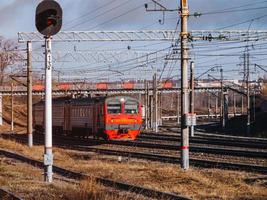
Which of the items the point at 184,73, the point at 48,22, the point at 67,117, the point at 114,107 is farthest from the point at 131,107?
the point at 48,22

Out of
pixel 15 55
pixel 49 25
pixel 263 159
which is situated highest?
pixel 15 55

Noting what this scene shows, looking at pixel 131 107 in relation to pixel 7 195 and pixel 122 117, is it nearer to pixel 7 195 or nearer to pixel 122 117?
pixel 122 117

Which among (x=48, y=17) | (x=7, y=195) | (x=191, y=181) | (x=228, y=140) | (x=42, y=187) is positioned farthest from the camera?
(x=228, y=140)

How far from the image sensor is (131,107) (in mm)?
39156

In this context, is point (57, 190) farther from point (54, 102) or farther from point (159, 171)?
point (54, 102)

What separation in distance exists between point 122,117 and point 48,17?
23.7 m

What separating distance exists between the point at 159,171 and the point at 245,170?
12.2ft

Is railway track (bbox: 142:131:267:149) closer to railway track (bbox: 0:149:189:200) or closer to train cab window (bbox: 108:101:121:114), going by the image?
train cab window (bbox: 108:101:121:114)

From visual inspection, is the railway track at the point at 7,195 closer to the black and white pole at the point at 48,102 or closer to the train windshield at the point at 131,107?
the black and white pole at the point at 48,102

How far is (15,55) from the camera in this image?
6475cm

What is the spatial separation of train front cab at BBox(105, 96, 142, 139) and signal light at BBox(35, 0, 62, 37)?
73.7 feet

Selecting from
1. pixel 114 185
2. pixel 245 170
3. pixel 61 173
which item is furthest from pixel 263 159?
pixel 114 185

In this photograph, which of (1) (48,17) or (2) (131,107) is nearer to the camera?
(1) (48,17)

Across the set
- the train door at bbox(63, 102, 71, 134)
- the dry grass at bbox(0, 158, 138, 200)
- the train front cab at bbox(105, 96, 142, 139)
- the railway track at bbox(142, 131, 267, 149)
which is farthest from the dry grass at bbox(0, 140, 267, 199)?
the train door at bbox(63, 102, 71, 134)
